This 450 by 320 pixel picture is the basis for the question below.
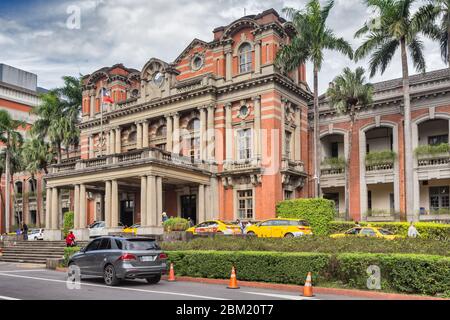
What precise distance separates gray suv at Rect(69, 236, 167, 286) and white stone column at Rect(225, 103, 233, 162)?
19.5 metres

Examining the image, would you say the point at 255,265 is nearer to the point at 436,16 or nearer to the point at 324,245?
the point at 324,245

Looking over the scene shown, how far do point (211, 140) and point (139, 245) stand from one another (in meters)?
20.5

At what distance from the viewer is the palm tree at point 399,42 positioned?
29.9m

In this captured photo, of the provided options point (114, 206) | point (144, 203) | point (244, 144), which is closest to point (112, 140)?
point (114, 206)

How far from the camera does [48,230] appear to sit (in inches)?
1455

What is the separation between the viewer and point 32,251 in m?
31.7

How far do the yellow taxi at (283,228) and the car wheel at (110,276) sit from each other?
36.4ft

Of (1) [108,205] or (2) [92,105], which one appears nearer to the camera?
(1) [108,205]

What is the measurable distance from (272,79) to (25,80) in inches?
1903

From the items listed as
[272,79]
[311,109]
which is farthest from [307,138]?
[272,79]

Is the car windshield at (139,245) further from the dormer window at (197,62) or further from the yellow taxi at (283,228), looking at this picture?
the dormer window at (197,62)

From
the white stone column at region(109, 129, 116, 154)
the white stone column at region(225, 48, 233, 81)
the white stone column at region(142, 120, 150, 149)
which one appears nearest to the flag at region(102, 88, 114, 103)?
the white stone column at region(109, 129, 116, 154)

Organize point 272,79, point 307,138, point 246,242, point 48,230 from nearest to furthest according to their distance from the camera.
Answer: point 246,242
point 272,79
point 48,230
point 307,138

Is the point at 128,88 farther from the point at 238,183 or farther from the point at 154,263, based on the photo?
the point at 154,263
